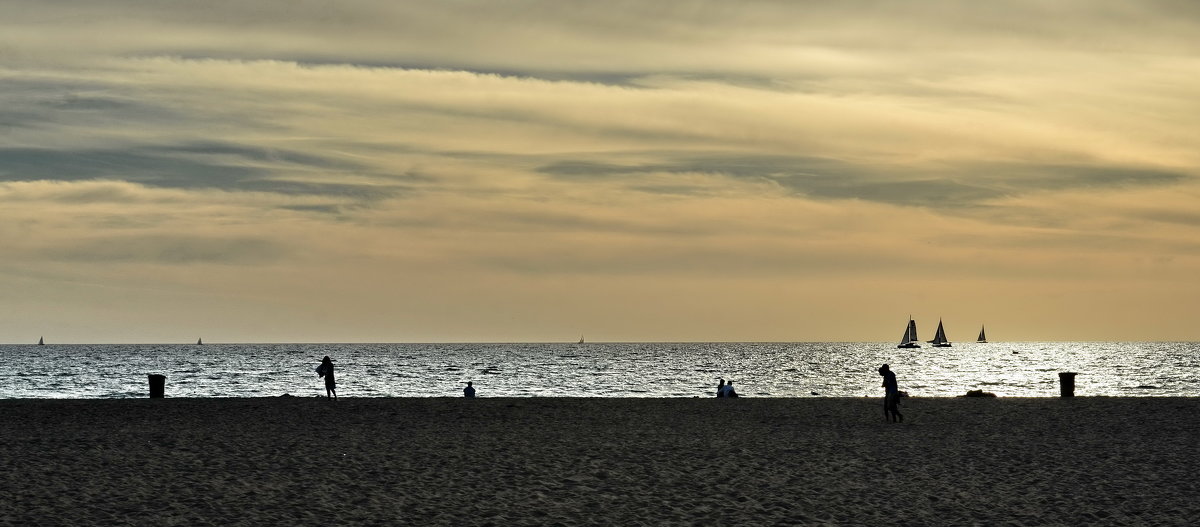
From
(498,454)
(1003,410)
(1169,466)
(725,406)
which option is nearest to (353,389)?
(725,406)

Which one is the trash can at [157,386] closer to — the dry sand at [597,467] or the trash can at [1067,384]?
the dry sand at [597,467]

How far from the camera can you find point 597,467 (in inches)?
758

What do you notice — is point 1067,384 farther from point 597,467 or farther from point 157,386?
point 157,386

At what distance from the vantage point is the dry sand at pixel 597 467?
1468cm

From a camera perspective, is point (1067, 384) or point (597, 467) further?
point (1067, 384)

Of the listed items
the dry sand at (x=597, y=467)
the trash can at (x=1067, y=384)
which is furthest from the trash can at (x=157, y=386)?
the trash can at (x=1067, y=384)

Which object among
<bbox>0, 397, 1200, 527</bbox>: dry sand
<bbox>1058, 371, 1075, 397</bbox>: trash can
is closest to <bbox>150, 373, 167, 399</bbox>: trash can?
<bbox>0, 397, 1200, 527</bbox>: dry sand

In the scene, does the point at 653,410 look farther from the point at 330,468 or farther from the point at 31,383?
the point at 31,383

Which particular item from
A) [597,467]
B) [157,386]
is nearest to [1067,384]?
[597,467]

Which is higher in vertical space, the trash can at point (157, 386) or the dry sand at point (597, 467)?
the trash can at point (157, 386)

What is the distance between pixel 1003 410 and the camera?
1287 inches

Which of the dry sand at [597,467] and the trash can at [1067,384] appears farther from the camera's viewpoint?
the trash can at [1067,384]

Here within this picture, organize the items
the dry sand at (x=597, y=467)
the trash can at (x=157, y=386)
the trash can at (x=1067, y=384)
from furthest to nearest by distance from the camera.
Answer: the trash can at (x=157, y=386) < the trash can at (x=1067, y=384) < the dry sand at (x=597, y=467)

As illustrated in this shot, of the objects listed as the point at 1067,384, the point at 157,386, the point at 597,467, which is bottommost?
the point at 597,467
